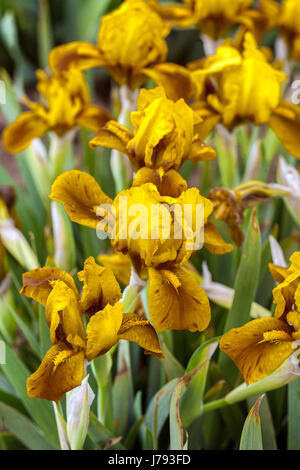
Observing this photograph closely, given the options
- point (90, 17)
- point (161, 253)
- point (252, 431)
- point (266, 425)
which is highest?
point (90, 17)

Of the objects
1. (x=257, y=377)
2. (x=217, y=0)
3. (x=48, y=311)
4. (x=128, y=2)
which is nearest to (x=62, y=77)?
(x=128, y=2)

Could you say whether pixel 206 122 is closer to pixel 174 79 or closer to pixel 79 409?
pixel 174 79

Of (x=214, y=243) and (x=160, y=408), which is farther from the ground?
(x=214, y=243)

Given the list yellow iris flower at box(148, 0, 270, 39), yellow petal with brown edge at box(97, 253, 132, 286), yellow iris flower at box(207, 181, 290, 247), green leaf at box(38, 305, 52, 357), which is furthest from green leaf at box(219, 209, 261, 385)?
yellow iris flower at box(148, 0, 270, 39)

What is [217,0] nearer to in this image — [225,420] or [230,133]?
[230,133]

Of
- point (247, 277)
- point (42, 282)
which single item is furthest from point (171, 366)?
point (42, 282)

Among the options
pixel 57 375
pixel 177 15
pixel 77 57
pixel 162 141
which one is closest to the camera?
pixel 57 375

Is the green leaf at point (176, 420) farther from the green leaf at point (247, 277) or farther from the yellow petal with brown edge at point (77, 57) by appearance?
the yellow petal with brown edge at point (77, 57)

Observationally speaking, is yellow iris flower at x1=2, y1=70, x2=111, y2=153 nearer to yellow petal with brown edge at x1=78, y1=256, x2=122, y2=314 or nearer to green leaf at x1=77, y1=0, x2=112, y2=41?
yellow petal with brown edge at x1=78, y1=256, x2=122, y2=314
